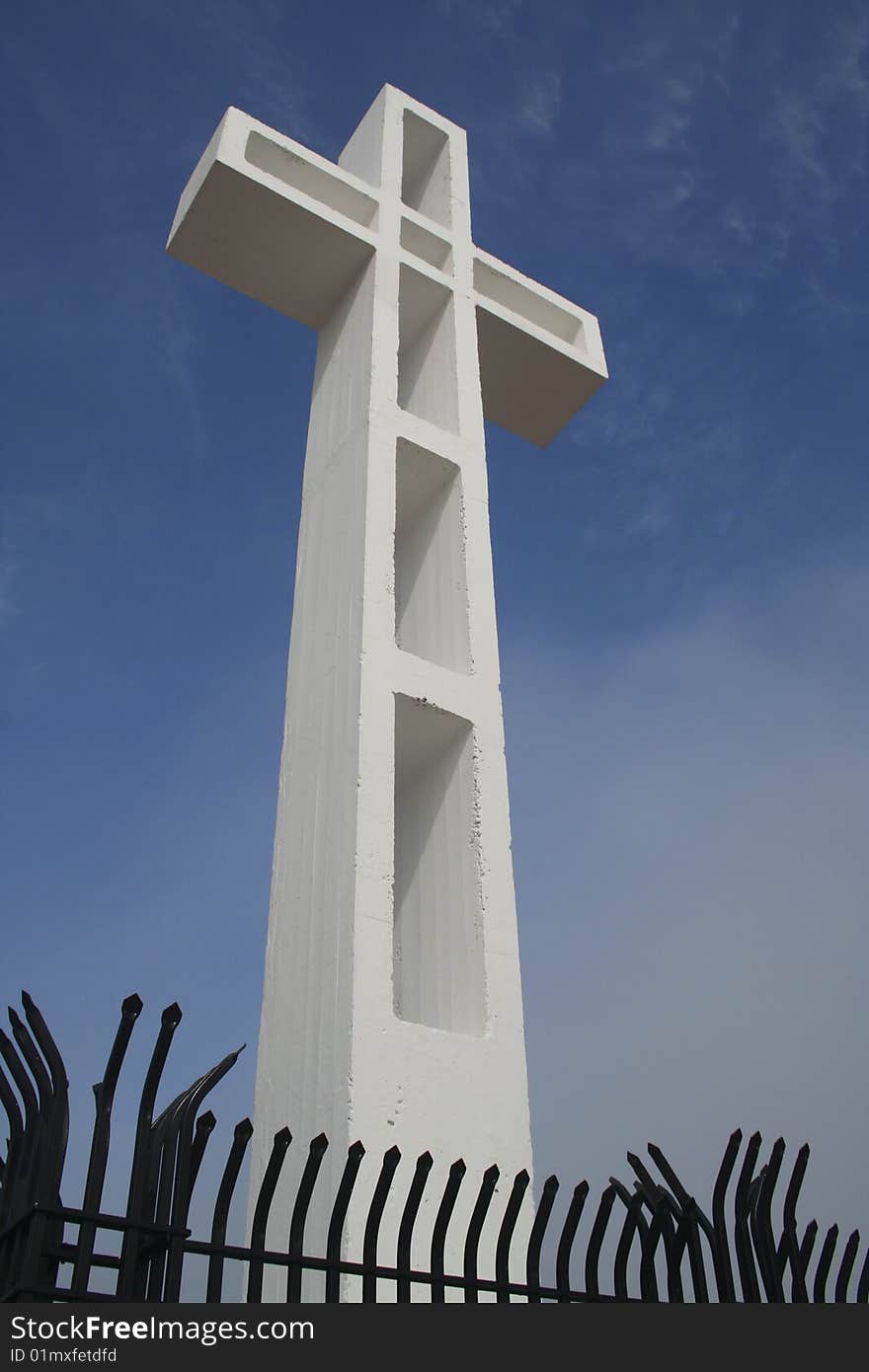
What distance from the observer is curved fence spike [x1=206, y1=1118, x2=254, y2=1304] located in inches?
127

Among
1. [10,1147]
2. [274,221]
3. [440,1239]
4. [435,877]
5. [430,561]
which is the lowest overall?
[440,1239]

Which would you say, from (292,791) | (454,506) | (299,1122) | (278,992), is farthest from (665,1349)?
(454,506)

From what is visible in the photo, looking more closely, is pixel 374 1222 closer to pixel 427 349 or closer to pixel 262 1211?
pixel 262 1211

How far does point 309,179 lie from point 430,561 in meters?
2.95

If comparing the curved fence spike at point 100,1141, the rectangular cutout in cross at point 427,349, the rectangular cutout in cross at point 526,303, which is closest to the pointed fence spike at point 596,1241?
the curved fence spike at point 100,1141

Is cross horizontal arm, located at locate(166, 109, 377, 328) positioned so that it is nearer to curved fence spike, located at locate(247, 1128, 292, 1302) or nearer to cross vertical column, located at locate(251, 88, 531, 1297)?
cross vertical column, located at locate(251, 88, 531, 1297)

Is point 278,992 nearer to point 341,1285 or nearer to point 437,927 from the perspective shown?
point 437,927

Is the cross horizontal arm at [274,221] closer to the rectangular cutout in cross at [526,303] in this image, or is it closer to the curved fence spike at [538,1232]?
the rectangular cutout in cross at [526,303]

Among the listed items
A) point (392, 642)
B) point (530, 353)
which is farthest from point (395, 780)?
point (530, 353)

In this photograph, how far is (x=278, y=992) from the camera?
17.7 ft

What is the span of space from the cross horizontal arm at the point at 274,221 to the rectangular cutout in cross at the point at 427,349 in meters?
0.46

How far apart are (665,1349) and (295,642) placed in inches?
166

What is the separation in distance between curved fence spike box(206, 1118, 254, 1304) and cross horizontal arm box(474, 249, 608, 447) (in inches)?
265

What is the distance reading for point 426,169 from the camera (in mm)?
9922
